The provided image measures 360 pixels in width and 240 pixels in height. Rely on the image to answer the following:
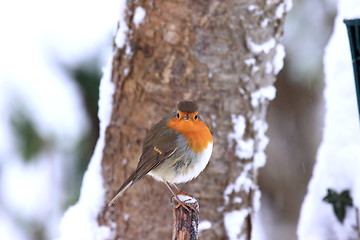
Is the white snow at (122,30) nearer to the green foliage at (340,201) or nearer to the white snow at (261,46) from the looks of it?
the white snow at (261,46)

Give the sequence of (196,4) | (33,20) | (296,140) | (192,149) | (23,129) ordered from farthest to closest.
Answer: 1. (296,140)
2. (33,20)
3. (23,129)
4. (196,4)
5. (192,149)

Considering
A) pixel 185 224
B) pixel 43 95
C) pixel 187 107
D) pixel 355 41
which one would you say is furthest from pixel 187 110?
pixel 43 95

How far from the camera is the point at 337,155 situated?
348 centimetres

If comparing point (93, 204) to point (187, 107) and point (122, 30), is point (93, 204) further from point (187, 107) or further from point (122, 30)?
point (187, 107)

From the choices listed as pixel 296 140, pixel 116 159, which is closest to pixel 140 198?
pixel 116 159

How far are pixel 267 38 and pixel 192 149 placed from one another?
2.93 feet

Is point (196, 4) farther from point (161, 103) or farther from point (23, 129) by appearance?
point (23, 129)

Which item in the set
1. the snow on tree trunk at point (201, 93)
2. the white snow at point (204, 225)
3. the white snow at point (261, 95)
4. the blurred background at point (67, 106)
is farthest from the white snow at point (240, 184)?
the blurred background at point (67, 106)

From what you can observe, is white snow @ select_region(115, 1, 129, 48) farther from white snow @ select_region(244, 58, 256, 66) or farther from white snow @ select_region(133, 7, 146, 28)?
white snow @ select_region(244, 58, 256, 66)

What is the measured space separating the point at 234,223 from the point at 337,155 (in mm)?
665

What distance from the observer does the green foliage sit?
3355 millimetres

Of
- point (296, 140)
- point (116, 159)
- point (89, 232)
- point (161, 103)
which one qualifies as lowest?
point (296, 140)

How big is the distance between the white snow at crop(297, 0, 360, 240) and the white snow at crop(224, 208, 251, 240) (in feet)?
1.17

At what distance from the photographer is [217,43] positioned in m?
3.28
